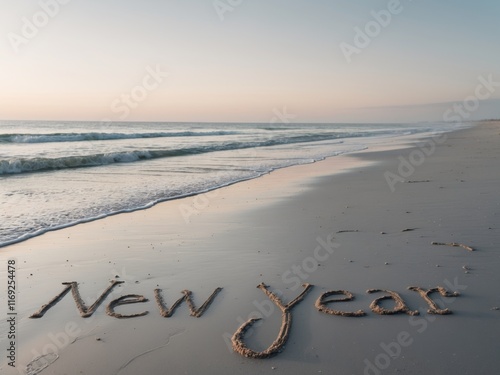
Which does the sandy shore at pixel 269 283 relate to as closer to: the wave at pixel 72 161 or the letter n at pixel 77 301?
the letter n at pixel 77 301

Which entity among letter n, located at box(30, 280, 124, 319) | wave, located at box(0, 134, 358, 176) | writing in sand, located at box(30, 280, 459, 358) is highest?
wave, located at box(0, 134, 358, 176)

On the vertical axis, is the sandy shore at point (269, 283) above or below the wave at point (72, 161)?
below

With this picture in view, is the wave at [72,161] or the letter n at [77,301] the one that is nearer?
the letter n at [77,301]

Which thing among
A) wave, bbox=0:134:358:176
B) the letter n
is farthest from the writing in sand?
wave, bbox=0:134:358:176

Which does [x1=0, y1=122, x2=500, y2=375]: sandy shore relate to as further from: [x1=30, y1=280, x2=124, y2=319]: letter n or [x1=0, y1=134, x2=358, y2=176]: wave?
[x1=0, y1=134, x2=358, y2=176]: wave

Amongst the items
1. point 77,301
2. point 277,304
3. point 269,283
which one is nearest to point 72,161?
point 77,301

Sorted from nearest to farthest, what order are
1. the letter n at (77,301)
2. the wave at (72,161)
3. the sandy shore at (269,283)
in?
the sandy shore at (269,283)
the letter n at (77,301)
the wave at (72,161)

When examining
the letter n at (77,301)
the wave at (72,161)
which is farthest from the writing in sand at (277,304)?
the wave at (72,161)

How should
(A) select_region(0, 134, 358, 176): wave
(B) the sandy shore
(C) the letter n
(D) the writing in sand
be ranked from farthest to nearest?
(A) select_region(0, 134, 358, 176): wave < (C) the letter n < (D) the writing in sand < (B) the sandy shore

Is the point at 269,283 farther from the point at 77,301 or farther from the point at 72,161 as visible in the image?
the point at 72,161
